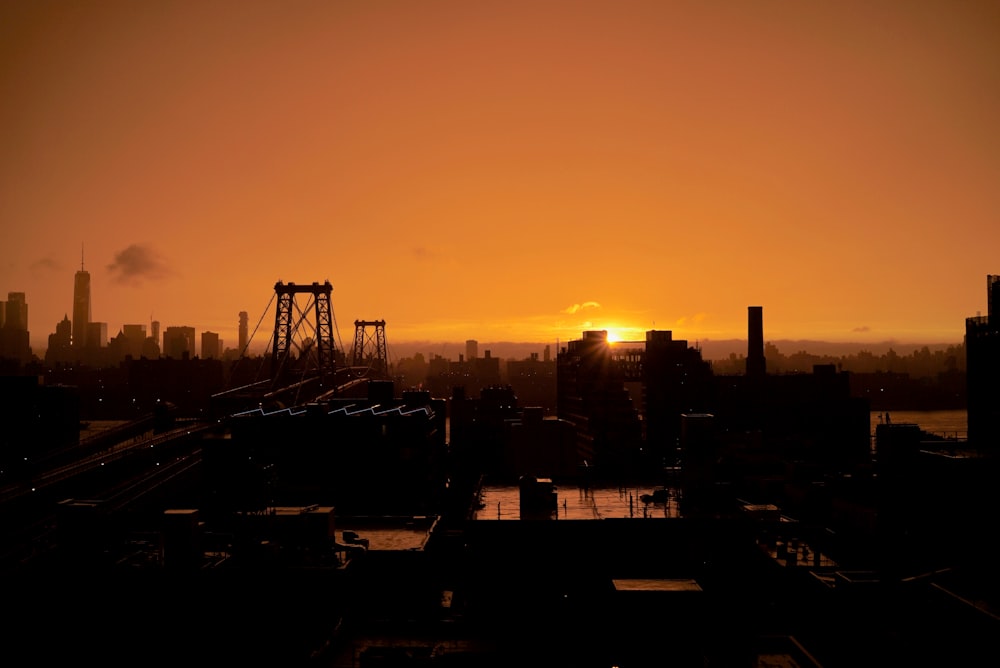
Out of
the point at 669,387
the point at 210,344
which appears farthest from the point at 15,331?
the point at 669,387

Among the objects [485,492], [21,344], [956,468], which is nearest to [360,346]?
[21,344]

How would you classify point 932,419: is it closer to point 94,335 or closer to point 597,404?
point 597,404

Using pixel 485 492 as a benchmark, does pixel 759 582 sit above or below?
below

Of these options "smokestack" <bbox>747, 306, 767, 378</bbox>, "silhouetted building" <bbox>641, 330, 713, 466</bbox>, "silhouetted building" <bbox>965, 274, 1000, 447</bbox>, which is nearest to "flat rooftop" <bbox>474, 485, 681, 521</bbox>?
"silhouetted building" <bbox>965, 274, 1000, 447</bbox>

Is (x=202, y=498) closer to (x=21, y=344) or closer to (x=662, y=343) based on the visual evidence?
(x=662, y=343)

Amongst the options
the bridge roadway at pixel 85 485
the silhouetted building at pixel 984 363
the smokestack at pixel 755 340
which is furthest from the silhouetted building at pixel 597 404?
the bridge roadway at pixel 85 485

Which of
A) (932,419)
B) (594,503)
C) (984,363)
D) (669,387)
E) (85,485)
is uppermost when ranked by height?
(984,363)
